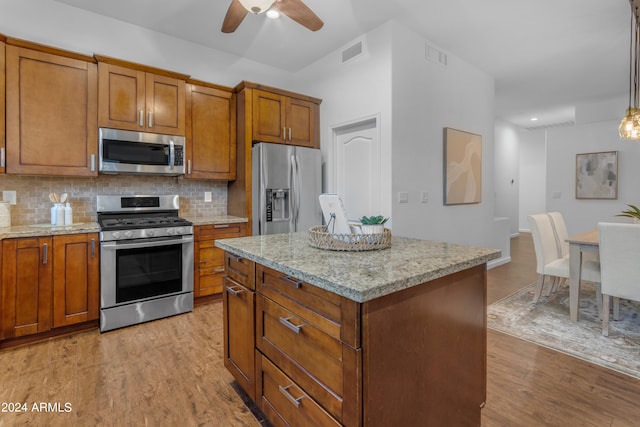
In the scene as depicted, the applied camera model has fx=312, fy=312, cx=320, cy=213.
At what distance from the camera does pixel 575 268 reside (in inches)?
110

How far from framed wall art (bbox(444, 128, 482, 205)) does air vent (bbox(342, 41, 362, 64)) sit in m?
1.43

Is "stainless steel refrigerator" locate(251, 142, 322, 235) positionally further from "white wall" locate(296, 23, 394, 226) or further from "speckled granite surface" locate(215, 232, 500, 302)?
"speckled granite surface" locate(215, 232, 500, 302)

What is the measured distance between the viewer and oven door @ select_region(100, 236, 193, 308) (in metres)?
2.74

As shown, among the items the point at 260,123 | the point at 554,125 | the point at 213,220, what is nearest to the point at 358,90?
the point at 260,123

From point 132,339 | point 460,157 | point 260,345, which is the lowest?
point 132,339

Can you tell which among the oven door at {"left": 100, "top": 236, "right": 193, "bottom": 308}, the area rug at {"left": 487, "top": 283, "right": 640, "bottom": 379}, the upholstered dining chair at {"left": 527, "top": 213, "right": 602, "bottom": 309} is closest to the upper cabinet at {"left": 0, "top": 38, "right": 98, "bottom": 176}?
the oven door at {"left": 100, "top": 236, "right": 193, "bottom": 308}

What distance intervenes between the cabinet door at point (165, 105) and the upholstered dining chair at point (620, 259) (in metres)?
3.94

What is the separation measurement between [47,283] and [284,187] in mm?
2307

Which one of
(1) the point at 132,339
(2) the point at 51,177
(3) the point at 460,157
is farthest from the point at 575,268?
(2) the point at 51,177

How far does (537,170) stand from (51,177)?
412 inches

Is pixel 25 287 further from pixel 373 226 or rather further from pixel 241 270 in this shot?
pixel 373 226

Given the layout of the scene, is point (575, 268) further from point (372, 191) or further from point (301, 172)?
point (301, 172)

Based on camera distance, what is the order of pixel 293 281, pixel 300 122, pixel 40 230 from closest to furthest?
1. pixel 293 281
2. pixel 40 230
3. pixel 300 122

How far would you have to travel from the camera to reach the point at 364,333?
3.23 feet
